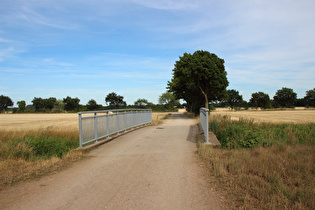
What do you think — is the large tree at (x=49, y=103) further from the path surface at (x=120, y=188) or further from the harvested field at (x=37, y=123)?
the path surface at (x=120, y=188)

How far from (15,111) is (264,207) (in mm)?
105183

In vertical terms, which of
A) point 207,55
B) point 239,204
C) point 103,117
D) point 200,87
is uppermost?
point 207,55

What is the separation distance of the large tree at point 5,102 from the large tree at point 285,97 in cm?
13085

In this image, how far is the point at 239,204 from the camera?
3.81 metres

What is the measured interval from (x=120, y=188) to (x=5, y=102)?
461ft

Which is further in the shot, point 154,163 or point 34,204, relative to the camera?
point 154,163

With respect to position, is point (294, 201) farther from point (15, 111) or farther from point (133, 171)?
point (15, 111)

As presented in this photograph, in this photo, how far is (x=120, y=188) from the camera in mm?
4633

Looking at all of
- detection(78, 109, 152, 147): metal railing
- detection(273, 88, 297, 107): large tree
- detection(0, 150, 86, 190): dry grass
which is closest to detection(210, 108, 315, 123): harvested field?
detection(78, 109, 152, 147): metal railing

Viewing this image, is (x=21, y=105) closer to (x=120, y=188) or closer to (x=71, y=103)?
(x=71, y=103)

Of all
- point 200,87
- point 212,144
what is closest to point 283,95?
point 200,87

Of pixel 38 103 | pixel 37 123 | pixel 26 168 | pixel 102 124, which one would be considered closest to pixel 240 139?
pixel 102 124

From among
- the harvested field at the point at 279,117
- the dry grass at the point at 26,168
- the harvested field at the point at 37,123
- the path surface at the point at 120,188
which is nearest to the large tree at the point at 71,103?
the harvested field at the point at 37,123

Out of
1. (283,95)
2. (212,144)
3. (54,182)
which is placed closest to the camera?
(54,182)
